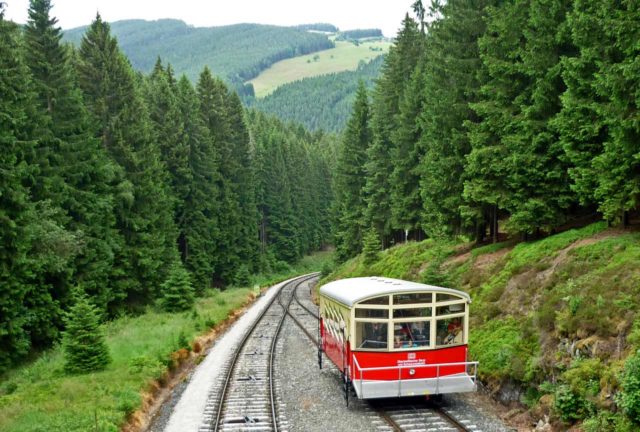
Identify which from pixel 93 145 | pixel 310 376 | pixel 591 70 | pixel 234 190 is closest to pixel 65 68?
pixel 93 145

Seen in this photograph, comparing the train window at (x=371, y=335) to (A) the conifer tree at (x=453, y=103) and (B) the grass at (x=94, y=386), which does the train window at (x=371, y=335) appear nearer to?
(B) the grass at (x=94, y=386)

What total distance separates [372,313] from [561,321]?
181 inches

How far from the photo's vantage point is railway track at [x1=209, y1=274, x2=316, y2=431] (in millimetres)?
13226

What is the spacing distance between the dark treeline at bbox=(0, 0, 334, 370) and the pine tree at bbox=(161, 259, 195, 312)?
6.08 ft

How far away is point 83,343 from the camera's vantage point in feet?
58.0

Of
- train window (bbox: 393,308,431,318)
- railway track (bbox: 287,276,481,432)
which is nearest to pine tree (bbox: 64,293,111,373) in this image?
railway track (bbox: 287,276,481,432)

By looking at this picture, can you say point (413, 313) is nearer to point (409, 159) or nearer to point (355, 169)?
point (409, 159)

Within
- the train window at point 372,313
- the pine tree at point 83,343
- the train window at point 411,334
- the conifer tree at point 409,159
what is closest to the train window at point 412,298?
the train window at point 372,313

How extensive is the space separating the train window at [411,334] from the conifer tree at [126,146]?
70.4ft

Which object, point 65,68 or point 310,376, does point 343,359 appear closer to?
point 310,376

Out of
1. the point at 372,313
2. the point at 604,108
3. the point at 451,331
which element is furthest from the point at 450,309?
the point at 604,108

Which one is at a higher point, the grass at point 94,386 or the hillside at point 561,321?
the hillside at point 561,321

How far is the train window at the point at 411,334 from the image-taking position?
1394 cm

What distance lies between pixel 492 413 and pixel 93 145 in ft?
78.5
